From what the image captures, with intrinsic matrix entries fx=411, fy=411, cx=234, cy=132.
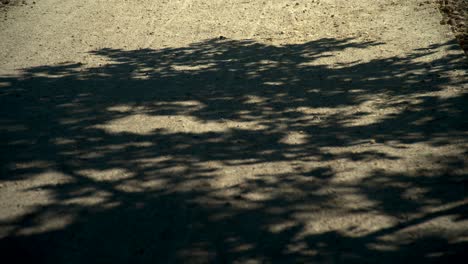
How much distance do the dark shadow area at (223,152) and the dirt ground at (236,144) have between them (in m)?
0.02

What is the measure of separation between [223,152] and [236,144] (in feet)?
0.86

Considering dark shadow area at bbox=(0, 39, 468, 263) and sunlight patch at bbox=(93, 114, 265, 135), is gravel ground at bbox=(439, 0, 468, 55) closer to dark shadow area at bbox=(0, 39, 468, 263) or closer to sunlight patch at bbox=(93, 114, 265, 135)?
dark shadow area at bbox=(0, 39, 468, 263)

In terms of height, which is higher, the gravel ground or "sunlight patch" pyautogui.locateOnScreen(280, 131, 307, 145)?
the gravel ground

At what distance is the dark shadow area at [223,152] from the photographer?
13.1 ft

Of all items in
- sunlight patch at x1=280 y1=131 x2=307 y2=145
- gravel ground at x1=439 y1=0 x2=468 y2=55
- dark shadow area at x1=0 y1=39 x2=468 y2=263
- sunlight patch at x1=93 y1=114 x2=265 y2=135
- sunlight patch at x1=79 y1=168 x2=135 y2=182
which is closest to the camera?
dark shadow area at x1=0 y1=39 x2=468 y2=263

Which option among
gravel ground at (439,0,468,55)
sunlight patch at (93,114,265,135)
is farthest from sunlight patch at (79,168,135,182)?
gravel ground at (439,0,468,55)

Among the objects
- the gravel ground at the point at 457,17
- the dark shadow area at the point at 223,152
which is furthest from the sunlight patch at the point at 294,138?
the gravel ground at the point at 457,17

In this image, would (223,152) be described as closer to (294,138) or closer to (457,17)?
(294,138)

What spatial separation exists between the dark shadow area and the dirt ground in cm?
2

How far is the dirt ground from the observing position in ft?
13.3

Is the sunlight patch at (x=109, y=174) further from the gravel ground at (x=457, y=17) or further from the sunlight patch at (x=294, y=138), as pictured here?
the gravel ground at (x=457, y=17)

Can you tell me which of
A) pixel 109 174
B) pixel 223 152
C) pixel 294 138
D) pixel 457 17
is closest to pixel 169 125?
pixel 223 152

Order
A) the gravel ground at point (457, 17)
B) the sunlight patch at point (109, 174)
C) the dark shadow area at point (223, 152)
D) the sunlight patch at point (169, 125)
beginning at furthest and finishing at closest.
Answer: the gravel ground at point (457, 17) < the sunlight patch at point (169, 125) < the sunlight patch at point (109, 174) < the dark shadow area at point (223, 152)

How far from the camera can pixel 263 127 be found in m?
5.99
